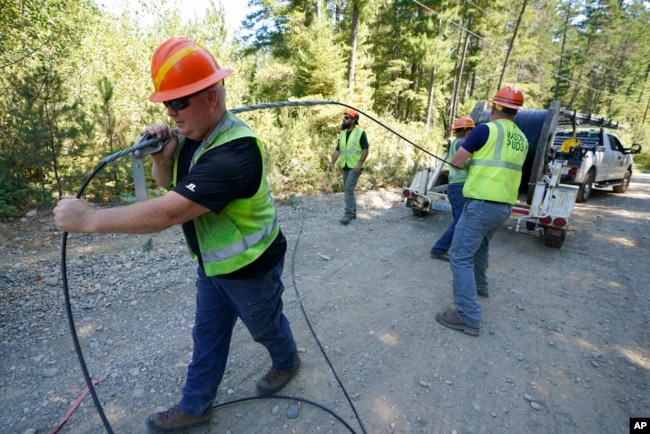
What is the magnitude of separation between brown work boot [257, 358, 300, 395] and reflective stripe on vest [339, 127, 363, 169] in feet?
15.4

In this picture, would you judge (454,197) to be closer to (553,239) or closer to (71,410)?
(553,239)

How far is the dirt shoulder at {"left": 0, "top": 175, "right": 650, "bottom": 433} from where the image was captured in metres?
2.38

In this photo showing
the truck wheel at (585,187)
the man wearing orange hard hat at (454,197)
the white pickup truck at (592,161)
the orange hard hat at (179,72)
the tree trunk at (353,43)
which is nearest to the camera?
the orange hard hat at (179,72)

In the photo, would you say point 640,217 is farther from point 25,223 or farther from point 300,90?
point 25,223

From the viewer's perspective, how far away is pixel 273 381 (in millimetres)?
2512

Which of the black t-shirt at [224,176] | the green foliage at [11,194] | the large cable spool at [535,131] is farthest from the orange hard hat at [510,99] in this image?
the green foliage at [11,194]

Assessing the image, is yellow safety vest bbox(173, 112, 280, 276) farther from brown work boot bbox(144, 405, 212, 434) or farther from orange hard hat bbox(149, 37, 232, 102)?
brown work boot bbox(144, 405, 212, 434)

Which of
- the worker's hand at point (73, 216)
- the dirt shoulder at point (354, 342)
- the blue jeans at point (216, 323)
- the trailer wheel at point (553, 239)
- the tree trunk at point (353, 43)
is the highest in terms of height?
the tree trunk at point (353, 43)

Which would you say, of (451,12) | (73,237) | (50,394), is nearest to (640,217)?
(50,394)

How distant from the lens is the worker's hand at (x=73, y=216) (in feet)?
4.70

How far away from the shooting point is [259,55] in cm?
2312

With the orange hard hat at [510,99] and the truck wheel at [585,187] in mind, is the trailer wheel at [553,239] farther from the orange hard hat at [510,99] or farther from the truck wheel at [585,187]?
the truck wheel at [585,187]

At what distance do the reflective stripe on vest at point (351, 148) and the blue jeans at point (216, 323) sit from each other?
471 cm

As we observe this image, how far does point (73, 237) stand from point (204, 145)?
16.4ft
